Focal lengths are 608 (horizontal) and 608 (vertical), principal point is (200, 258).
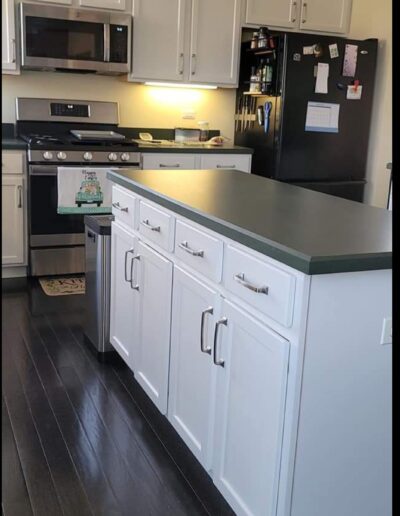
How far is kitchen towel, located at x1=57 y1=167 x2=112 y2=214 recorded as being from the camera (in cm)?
409

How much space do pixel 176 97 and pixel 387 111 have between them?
1657mm

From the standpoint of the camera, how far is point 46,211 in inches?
162

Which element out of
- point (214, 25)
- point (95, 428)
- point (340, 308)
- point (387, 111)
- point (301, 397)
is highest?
point (214, 25)

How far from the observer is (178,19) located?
4.45 metres

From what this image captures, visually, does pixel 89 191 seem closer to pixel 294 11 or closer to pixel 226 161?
pixel 226 161

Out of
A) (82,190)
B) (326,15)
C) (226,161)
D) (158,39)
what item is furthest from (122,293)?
(326,15)

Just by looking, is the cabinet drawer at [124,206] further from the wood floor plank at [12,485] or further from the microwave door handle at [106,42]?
the microwave door handle at [106,42]

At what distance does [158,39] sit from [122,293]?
2.45m

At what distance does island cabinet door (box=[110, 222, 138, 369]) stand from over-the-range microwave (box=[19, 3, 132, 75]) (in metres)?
1.92

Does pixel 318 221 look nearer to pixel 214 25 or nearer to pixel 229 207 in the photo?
pixel 229 207

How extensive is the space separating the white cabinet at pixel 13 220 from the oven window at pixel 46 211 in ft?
0.26

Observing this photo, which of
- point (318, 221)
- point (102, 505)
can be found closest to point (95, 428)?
point (102, 505)

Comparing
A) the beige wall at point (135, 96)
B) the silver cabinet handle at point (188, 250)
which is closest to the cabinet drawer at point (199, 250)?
the silver cabinet handle at point (188, 250)
